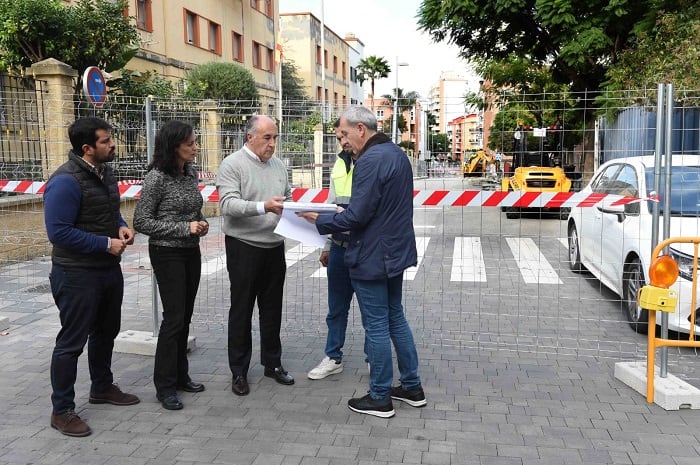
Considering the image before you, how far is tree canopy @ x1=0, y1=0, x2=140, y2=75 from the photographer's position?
11789mm

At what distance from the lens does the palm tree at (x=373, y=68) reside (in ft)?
227

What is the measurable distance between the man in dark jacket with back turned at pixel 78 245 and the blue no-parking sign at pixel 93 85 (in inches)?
173

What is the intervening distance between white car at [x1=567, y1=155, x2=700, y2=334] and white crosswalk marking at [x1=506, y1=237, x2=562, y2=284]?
84 cm

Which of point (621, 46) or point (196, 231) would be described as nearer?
point (196, 231)

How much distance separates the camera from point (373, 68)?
70062 millimetres

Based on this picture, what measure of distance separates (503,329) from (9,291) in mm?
6049

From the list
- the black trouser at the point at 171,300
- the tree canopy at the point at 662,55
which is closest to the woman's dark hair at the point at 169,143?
the black trouser at the point at 171,300

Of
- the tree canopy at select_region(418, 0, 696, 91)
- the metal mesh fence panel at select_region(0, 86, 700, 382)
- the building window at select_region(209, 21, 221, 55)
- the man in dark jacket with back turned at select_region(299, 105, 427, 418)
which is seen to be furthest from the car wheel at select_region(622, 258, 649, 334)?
the building window at select_region(209, 21, 221, 55)

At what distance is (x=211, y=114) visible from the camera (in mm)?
6324

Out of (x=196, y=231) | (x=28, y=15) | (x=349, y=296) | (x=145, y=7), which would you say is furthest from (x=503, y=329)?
(x=145, y=7)

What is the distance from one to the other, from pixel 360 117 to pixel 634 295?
3.58 meters

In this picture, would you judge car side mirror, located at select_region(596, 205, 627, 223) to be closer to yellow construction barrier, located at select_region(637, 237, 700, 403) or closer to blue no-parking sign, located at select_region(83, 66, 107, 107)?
yellow construction barrier, located at select_region(637, 237, 700, 403)

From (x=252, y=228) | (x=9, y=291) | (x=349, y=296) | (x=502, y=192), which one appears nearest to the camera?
(x=252, y=228)

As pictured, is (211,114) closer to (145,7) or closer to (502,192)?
(502,192)
